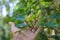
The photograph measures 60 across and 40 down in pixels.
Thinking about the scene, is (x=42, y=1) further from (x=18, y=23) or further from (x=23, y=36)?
(x=23, y=36)

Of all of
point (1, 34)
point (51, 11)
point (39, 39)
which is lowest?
point (1, 34)

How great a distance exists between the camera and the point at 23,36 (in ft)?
1.97

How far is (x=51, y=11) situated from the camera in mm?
836

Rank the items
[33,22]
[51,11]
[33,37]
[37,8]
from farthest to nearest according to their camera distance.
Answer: [37,8] → [51,11] → [33,22] → [33,37]

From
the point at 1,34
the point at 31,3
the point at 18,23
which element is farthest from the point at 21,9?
the point at 1,34

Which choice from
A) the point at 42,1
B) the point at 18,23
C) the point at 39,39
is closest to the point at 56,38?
the point at 39,39

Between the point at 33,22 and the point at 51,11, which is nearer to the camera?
the point at 33,22

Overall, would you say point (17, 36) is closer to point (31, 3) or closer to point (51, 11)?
point (51, 11)

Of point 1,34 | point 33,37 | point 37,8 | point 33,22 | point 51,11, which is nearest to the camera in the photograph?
point 33,37

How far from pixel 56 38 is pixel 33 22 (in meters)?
0.12

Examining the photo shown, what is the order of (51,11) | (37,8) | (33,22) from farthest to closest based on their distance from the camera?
(37,8)
(51,11)
(33,22)

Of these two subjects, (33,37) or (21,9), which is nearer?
(33,37)

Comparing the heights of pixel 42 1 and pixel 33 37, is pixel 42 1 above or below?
above

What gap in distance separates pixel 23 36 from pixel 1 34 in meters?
Answer: 2.75
